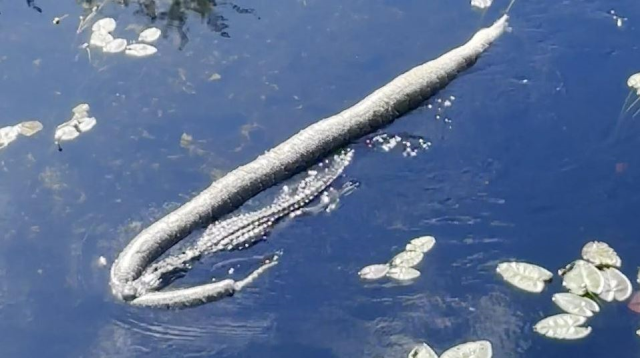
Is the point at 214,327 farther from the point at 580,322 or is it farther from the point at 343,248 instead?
the point at 580,322

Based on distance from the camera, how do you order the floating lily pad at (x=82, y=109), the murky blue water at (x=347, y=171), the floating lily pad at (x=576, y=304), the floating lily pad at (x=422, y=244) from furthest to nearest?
1. the floating lily pad at (x=82, y=109)
2. the floating lily pad at (x=422, y=244)
3. the murky blue water at (x=347, y=171)
4. the floating lily pad at (x=576, y=304)

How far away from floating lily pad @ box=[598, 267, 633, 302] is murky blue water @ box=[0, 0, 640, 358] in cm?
6

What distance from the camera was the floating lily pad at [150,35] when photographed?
6.64 metres

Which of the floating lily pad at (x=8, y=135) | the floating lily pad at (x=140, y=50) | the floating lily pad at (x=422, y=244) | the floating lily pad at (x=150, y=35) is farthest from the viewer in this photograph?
the floating lily pad at (x=150, y=35)

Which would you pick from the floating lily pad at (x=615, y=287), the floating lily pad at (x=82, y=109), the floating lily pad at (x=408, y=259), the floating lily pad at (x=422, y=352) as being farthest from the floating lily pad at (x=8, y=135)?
the floating lily pad at (x=615, y=287)

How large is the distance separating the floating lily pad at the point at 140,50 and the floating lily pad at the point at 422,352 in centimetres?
293

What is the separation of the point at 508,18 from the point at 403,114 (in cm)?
112

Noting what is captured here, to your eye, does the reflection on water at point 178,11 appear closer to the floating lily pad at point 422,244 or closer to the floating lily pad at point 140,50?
the floating lily pad at point 140,50

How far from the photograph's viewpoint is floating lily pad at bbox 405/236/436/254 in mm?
5156

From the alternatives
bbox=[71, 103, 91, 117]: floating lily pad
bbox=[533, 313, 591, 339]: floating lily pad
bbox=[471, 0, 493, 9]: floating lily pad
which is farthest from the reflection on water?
bbox=[533, 313, 591, 339]: floating lily pad

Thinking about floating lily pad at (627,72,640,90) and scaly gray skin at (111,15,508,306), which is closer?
scaly gray skin at (111,15,508,306)

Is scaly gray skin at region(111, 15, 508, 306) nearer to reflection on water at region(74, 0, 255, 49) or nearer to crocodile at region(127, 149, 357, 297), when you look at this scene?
crocodile at region(127, 149, 357, 297)

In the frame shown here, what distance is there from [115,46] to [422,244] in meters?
2.70

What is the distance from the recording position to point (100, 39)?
6.63 m
